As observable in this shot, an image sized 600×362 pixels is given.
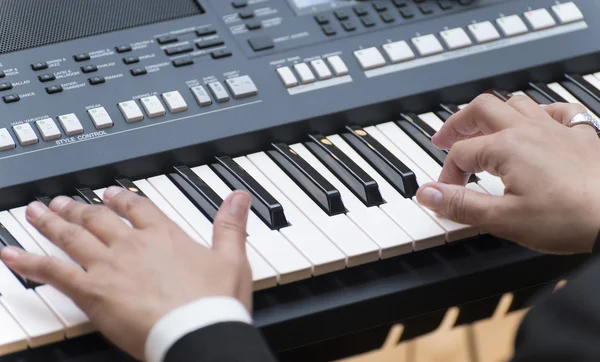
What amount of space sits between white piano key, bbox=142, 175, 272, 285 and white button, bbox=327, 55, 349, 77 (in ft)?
1.03

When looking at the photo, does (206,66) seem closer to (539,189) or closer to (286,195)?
(286,195)

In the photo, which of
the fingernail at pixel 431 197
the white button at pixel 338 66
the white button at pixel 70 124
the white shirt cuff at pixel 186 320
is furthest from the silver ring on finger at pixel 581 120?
the white button at pixel 70 124

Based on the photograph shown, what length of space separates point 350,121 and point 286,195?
21 cm

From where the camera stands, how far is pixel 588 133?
1.18m

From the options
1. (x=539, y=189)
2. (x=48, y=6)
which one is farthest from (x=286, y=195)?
(x=48, y=6)

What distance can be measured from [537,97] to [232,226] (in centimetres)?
66

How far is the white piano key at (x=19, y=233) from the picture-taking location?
3.58 feet

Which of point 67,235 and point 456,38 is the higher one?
point 456,38

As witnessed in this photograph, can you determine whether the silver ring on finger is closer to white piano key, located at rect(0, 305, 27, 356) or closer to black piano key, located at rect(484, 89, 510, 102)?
black piano key, located at rect(484, 89, 510, 102)

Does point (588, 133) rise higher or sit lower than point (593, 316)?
higher

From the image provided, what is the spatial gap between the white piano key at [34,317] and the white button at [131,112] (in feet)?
1.04

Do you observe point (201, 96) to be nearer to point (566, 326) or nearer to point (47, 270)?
point (47, 270)

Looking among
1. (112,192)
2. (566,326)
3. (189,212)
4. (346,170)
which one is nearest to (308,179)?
(346,170)

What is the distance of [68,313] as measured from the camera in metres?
0.99
